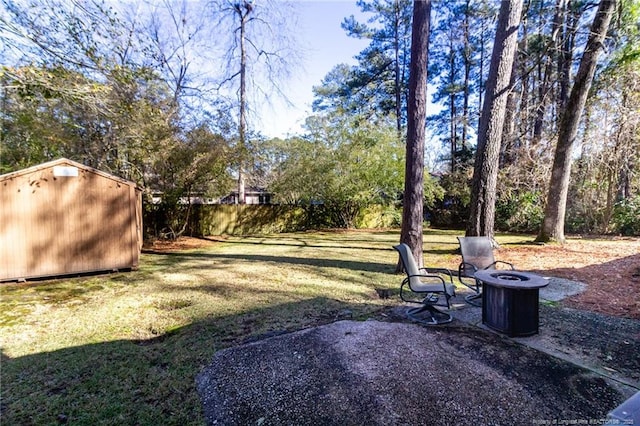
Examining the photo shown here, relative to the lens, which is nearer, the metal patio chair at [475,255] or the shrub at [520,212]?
the metal patio chair at [475,255]

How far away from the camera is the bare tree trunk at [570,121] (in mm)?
8125

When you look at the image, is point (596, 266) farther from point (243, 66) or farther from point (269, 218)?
point (243, 66)

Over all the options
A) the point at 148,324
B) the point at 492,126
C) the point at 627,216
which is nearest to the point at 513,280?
the point at 148,324

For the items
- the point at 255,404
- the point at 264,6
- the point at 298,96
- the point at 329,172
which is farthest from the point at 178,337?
the point at 264,6

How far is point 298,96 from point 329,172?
4.85 meters

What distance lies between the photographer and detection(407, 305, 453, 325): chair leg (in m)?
3.69

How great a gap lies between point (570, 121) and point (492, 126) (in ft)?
10.5

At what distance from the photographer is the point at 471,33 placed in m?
18.2

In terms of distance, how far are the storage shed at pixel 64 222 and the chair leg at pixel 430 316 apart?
597cm

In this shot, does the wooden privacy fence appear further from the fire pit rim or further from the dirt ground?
the fire pit rim

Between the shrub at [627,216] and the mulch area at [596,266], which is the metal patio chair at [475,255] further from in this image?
the shrub at [627,216]

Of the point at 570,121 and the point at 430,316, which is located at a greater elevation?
the point at 570,121

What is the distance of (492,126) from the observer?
754 cm

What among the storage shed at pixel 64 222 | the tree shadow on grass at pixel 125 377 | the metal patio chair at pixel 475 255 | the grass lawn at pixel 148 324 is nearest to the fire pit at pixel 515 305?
the metal patio chair at pixel 475 255
